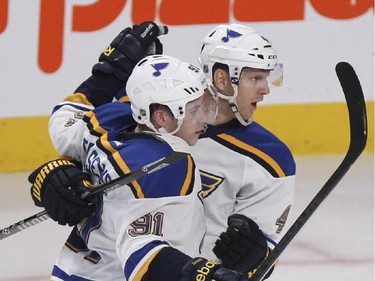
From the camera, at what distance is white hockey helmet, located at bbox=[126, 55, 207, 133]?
9.14 feet

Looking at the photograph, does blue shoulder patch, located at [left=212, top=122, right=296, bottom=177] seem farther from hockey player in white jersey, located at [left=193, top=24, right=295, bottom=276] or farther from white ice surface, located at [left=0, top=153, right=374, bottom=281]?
white ice surface, located at [left=0, top=153, right=374, bottom=281]

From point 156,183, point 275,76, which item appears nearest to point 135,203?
point 156,183

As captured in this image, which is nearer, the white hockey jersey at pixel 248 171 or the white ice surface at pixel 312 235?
the white hockey jersey at pixel 248 171

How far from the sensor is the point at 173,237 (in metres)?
2.79

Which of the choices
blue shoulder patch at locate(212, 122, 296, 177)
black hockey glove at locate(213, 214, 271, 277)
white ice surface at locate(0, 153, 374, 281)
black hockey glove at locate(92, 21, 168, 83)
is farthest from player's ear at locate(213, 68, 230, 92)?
white ice surface at locate(0, 153, 374, 281)

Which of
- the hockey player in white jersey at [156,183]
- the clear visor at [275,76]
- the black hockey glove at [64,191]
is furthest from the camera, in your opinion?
the clear visor at [275,76]

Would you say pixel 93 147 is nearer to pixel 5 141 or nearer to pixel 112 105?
pixel 112 105

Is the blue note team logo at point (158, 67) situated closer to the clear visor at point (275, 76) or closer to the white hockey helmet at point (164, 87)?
the white hockey helmet at point (164, 87)

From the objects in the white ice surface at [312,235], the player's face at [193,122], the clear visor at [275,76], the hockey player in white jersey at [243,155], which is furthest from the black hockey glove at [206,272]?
the white ice surface at [312,235]

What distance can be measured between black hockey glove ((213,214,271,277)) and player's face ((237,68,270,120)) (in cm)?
28

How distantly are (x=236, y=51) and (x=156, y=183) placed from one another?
54 cm

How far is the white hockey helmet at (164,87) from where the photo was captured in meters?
2.79

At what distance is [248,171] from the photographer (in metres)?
3.13

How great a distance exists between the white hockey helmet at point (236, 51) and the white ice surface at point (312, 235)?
133 cm
